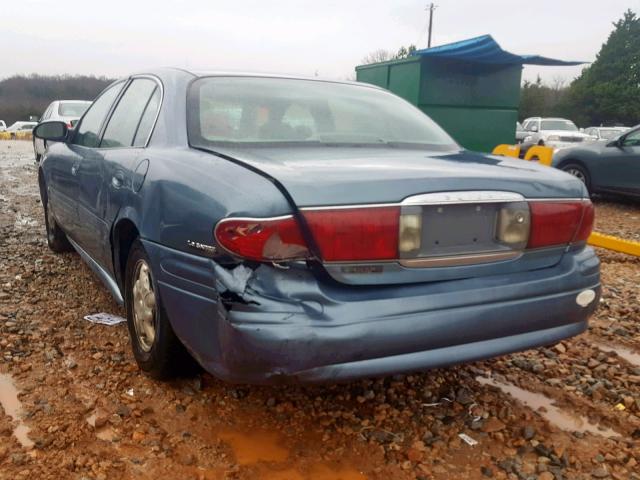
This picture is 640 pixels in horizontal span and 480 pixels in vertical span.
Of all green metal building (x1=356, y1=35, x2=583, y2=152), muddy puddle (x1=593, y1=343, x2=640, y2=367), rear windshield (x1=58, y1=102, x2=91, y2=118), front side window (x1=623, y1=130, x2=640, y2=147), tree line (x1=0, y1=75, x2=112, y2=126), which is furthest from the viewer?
tree line (x1=0, y1=75, x2=112, y2=126)

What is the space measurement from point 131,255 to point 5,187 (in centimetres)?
873

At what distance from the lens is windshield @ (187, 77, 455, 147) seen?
2.80 meters

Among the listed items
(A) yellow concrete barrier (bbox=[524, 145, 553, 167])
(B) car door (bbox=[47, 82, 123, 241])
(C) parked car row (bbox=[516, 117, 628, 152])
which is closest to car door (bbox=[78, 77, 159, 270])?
(B) car door (bbox=[47, 82, 123, 241])

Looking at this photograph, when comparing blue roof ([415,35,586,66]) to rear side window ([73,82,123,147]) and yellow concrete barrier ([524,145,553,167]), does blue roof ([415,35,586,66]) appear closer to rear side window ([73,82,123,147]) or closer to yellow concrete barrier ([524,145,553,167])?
yellow concrete barrier ([524,145,553,167])

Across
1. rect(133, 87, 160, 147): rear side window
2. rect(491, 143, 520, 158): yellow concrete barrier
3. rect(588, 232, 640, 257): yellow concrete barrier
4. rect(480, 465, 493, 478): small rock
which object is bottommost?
rect(480, 465, 493, 478): small rock

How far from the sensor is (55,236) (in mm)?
5188

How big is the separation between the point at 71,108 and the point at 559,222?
13.1 metres

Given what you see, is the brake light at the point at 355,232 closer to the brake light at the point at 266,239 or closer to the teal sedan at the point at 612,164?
the brake light at the point at 266,239

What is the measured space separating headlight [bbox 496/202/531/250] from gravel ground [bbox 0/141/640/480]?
0.81 metres

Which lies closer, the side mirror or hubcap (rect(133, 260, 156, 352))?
hubcap (rect(133, 260, 156, 352))

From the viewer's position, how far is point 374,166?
7.57 feet

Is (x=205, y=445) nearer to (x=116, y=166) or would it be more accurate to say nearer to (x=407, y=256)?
(x=407, y=256)

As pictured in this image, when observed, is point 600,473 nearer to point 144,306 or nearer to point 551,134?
point 144,306

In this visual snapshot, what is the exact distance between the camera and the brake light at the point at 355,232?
2.03 m
